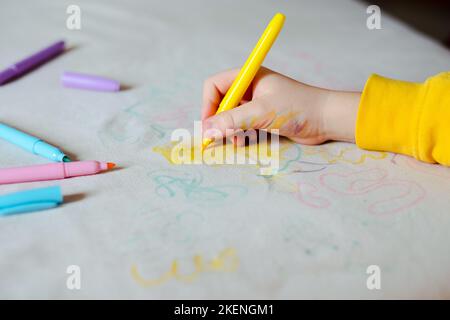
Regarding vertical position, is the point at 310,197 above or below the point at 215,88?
below

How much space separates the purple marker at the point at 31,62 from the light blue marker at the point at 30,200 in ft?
0.80

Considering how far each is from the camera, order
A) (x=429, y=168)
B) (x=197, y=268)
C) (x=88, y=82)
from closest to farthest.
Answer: (x=197, y=268), (x=429, y=168), (x=88, y=82)

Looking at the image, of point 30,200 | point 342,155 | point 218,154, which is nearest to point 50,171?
point 30,200

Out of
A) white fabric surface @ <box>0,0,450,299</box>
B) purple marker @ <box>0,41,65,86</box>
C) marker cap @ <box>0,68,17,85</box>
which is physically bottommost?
white fabric surface @ <box>0,0,450,299</box>

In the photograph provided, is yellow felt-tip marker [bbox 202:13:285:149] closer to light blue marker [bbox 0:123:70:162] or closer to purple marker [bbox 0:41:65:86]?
light blue marker [bbox 0:123:70:162]

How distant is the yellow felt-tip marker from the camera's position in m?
0.51

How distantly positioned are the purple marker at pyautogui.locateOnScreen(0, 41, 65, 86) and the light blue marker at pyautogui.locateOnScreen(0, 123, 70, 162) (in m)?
0.12

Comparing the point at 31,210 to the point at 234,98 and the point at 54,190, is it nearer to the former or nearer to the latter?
the point at 54,190

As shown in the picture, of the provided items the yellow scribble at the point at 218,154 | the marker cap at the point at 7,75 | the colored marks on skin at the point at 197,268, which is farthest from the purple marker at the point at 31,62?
the colored marks on skin at the point at 197,268

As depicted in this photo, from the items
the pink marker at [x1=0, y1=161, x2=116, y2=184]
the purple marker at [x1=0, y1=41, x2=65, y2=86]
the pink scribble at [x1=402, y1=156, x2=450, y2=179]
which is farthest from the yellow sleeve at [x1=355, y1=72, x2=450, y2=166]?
the purple marker at [x1=0, y1=41, x2=65, y2=86]

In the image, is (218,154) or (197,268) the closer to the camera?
(197,268)

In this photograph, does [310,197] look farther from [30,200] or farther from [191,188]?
[30,200]

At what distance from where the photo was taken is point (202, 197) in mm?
451

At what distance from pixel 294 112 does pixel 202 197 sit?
0.14 m
